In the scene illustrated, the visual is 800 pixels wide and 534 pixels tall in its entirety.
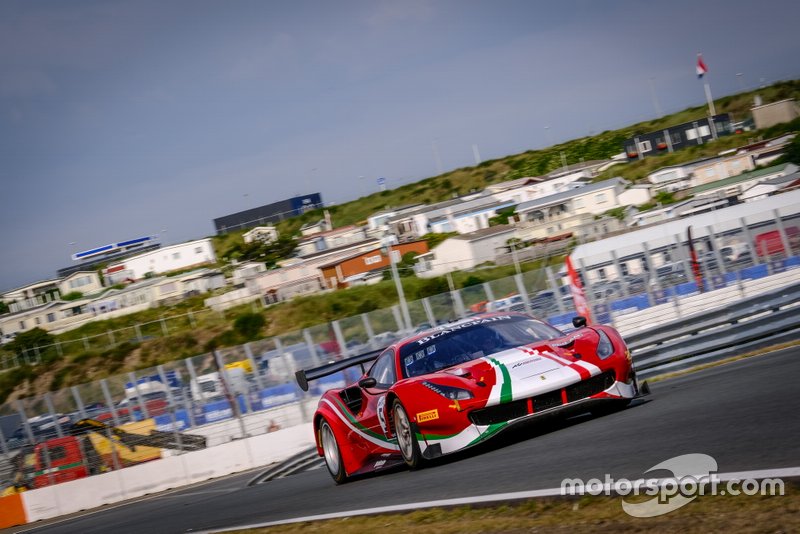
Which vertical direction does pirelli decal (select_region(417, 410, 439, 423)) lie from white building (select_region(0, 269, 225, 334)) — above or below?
below

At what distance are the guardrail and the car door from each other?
6350 millimetres

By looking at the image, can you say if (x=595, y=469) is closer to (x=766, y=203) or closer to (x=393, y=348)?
(x=393, y=348)

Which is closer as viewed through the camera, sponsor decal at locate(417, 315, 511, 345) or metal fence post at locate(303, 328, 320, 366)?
sponsor decal at locate(417, 315, 511, 345)

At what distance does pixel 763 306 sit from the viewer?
1515cm

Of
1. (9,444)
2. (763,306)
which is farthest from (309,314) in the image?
(763,306)

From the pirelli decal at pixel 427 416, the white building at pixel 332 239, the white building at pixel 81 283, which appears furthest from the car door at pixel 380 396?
the white building at pixel 81 283

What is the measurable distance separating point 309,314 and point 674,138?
53.6 m

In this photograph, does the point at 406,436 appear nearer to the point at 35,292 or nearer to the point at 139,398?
the point at 139,398

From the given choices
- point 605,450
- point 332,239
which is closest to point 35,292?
point 332,239

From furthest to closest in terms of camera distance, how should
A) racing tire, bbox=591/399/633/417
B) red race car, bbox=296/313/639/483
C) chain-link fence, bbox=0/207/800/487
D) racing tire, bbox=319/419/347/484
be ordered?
chain-link fence, bbox=0/207/800/487
racing tire, bbox=319/419/347/484
racing tire, bbox=591/399/633/417
red race car, bbox=296/313/639/483

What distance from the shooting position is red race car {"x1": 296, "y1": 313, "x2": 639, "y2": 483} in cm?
834

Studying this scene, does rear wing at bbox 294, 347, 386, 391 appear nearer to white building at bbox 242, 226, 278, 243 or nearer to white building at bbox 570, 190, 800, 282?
white building at bbox 570, 190, 800, 282

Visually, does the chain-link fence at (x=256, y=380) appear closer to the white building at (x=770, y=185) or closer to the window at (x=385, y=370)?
the window at (x=385, y=370)

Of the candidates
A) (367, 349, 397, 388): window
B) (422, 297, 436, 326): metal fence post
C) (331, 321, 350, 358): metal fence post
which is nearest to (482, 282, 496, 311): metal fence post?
(422, 297, 436, 326): metal fence post
